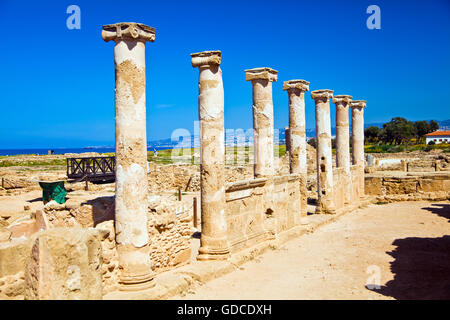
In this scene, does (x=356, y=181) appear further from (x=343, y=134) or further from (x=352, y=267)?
(x=352, y=267)

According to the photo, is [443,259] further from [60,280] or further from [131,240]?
[60,280]

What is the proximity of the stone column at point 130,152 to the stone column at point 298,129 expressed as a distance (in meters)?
6.98

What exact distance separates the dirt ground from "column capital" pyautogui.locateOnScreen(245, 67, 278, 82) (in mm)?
4046

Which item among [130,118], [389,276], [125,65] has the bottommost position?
[389,276]

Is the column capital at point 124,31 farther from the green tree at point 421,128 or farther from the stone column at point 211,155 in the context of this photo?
the green tree at point 421,128

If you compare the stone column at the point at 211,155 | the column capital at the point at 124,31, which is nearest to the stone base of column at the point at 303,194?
the stone column at the point at 211,155

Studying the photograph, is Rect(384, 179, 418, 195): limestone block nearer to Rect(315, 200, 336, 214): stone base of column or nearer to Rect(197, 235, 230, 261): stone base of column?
Rect(315, 200, 336, 214): stone base of column

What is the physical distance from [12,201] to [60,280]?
17.2 metres

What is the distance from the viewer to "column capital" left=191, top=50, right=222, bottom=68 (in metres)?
8.26

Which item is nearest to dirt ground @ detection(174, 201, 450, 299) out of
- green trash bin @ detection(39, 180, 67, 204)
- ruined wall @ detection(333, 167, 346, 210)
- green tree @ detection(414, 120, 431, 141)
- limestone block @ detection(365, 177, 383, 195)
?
ruined wall @ detection(333, 167, 346, 210)

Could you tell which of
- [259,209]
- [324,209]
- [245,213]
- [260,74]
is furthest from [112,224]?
[324,209]

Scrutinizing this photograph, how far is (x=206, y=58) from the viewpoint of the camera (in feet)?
27.3
